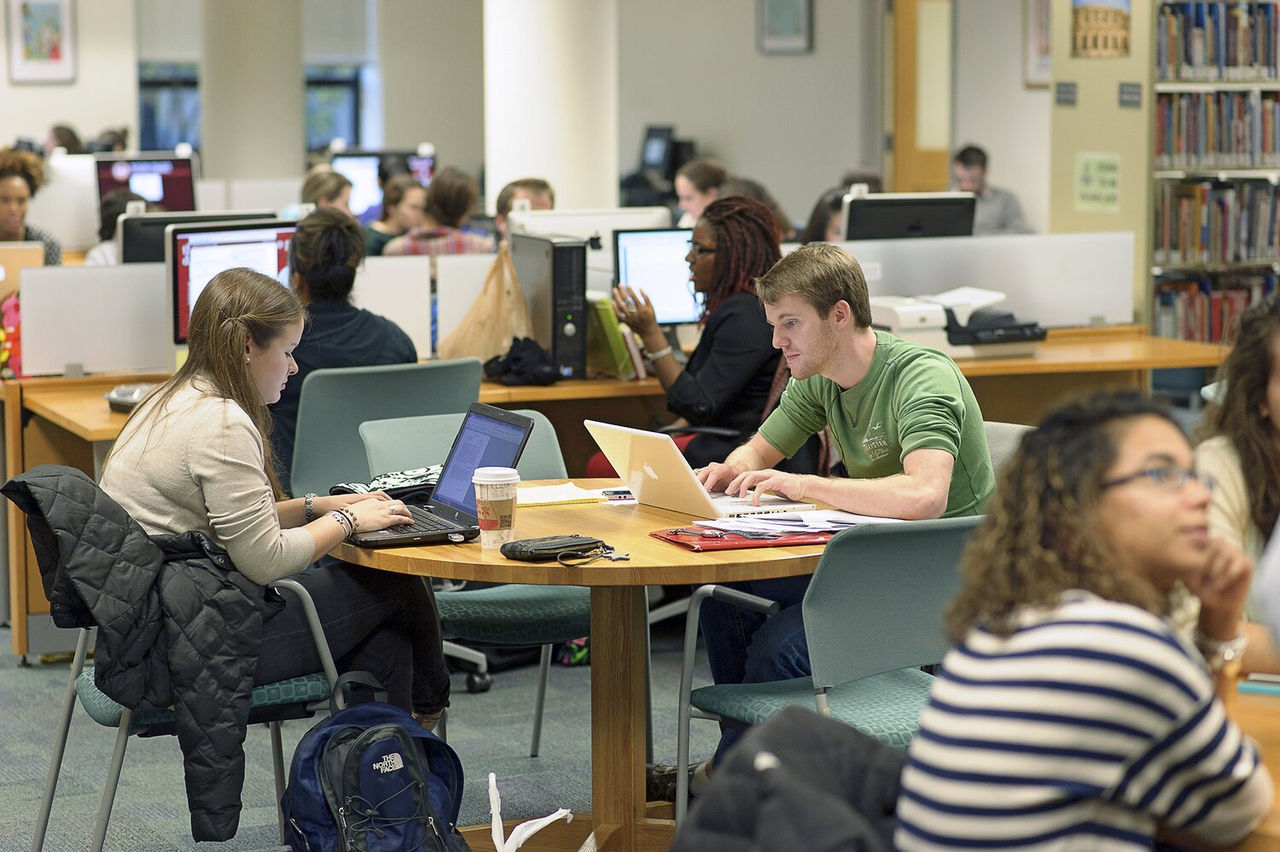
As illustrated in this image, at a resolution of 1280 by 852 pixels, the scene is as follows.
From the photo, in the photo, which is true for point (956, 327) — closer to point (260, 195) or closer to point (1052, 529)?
point (1052, 529)

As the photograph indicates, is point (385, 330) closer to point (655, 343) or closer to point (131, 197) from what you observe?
point (655, 343)

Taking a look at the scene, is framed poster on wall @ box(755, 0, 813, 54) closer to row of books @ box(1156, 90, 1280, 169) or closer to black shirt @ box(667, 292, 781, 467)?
row of books @ box(1156, 90, 1280, 169)

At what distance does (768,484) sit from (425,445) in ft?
2.64

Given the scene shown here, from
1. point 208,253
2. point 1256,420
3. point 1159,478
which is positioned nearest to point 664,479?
point 1256,420

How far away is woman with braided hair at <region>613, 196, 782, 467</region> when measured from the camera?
3.93 meters

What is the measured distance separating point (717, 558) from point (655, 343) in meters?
1.93

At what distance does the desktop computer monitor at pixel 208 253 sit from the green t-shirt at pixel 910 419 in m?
1.87

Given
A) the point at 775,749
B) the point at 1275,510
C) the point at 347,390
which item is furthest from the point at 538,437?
the point at 775,749

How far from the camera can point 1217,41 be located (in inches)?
261

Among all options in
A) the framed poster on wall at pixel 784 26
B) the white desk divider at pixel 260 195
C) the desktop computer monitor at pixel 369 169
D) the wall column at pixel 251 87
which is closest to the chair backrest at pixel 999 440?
the desktop computer monitor at pixel 369 169

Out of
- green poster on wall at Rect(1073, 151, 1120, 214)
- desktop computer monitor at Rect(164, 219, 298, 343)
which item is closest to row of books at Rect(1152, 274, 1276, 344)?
green poster on wall at Rect(1073, 151, 1120, 214)

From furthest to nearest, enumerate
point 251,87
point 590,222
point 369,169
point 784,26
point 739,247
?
point 784,26
point 251,87
point 369,169
point 590,222
point 739,247

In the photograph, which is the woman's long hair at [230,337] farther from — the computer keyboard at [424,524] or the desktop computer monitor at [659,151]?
the desktop computer monitor at [659,151]

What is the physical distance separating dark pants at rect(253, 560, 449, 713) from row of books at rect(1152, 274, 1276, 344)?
4.71m
